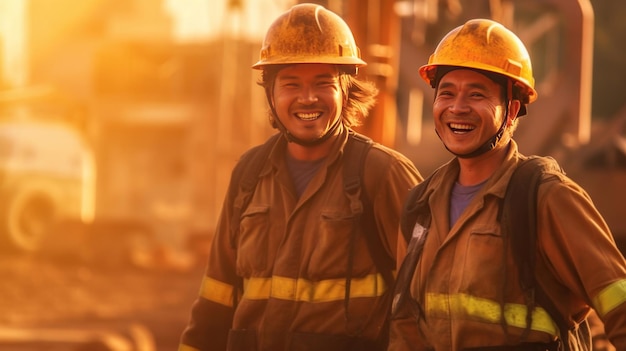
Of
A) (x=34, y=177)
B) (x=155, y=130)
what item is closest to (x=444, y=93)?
(x=34, y=177)

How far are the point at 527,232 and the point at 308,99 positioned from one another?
1.23 metres

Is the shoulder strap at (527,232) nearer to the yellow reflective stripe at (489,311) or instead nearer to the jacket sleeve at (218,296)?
the yellow reflective stripe at (489,311)

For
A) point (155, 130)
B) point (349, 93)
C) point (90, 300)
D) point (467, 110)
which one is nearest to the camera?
point (467, 110)

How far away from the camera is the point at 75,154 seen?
2973 centimetres

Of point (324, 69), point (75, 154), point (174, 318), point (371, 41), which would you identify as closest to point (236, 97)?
point (75, 154)

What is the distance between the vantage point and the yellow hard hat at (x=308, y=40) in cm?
502

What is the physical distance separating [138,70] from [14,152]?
51.6ft

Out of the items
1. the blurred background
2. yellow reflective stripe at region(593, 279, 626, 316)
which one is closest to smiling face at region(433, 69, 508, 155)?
yellow reflective stripe at region(593, 279, 626, 316)

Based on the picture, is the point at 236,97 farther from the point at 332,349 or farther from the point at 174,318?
the point at 332,349

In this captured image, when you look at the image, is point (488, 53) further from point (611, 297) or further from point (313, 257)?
point (313, 257)

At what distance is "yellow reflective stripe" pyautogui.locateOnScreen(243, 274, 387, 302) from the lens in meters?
4.75

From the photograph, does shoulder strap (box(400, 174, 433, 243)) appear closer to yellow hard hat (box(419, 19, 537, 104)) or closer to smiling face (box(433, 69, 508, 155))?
smiling face (box(433, 69, 508, 155))

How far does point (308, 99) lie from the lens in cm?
488

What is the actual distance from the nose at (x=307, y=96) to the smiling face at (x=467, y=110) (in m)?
0.75
